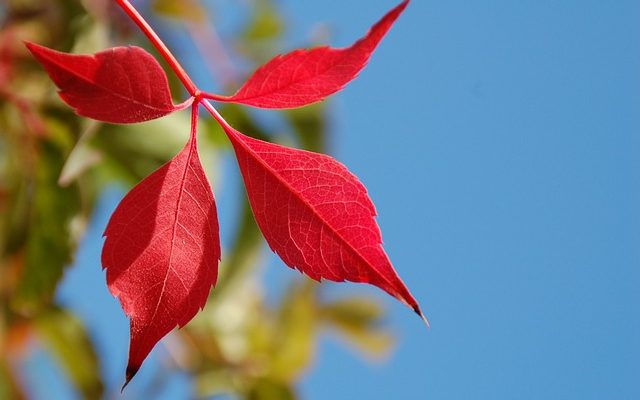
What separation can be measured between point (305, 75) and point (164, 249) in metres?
0.11

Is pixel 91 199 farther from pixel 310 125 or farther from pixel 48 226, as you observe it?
pixel 310 125

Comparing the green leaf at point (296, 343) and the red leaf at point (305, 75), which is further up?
the green leaf at point (296, 343)

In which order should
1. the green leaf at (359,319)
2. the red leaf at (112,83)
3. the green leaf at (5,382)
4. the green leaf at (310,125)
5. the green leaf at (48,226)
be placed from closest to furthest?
the red leaf at (112,83)
the green leaf at (48,226)
the green leaf at (5,382)
the green leaf at (310,125)
the green leaf at (359,319)

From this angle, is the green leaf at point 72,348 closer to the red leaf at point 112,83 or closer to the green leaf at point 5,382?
the green leaf at point 5,382

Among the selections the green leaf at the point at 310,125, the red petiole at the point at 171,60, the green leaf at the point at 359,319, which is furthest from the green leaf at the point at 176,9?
the red petiole at the point at 171,60

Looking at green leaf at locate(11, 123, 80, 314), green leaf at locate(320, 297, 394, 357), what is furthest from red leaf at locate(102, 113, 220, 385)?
green leaf at locate(320, 297, 394, 357)

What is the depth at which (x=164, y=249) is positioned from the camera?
402 millimetres

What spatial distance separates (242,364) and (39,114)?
45 centimetres

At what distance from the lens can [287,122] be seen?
43.1 inches

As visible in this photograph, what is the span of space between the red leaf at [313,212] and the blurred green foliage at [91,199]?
21cm

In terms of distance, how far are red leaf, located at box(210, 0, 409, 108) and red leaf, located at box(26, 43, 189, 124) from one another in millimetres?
41

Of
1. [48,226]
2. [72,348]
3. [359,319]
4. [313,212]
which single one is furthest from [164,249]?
[359,319]

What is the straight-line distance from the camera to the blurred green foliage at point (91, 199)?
0.74 meters

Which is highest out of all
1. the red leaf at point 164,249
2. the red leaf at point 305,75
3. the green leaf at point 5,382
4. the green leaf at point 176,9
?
the green leaf at point 176,9
